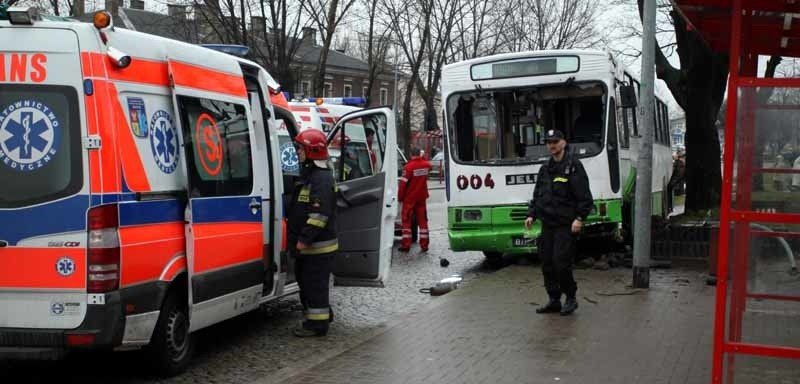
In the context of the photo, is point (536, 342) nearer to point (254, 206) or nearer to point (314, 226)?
point (314, 226)

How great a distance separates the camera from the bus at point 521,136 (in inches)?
504

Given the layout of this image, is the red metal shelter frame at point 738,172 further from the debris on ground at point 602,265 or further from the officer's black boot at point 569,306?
the debris on ground at point 602,265

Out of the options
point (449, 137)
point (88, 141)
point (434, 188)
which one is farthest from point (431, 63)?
point (88, 141)

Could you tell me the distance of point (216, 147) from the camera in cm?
723

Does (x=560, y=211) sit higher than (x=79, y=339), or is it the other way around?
(x=560, y=211)

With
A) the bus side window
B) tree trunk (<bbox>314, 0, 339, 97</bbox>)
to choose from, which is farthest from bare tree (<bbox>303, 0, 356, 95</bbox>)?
the bus side window

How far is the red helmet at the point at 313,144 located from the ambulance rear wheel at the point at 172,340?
6.23 feet

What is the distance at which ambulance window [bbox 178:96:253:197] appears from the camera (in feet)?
22.4

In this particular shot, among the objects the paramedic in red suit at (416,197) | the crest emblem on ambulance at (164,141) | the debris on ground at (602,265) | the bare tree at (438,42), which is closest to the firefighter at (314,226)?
the crest emblem on ambulance at (164,141)

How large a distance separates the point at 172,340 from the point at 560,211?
3.98 metres

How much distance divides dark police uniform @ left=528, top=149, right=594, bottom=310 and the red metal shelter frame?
254cm

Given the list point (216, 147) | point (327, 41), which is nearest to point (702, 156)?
→ point (216, 147)

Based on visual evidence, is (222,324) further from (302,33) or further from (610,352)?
(302,33)

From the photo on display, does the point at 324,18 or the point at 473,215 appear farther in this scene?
the point at 324,18
